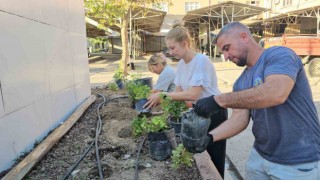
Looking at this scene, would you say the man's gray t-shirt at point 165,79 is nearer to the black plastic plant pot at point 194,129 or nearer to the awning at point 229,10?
the black plastic plant pot at point 194,129

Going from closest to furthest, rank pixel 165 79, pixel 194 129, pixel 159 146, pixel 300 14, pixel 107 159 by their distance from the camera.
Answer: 1. pixel 194 129
2. pixel 159 146
3. pixel 107 159
4. pixel 165 79
5. pixel 300 14

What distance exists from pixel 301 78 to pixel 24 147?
322 cm

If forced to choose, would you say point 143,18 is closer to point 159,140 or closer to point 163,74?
point 163,74

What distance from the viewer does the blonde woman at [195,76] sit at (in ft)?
9.91


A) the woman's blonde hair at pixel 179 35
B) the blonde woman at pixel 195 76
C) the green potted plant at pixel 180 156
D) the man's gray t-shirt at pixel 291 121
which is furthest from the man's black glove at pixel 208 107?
the woman's blonde hair at pixel 179 35

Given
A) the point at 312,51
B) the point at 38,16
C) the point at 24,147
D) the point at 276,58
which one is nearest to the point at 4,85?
the point at 24,147

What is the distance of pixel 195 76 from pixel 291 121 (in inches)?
52.2

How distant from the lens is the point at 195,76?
3023 mm

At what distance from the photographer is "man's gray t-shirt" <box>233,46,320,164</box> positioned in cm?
179

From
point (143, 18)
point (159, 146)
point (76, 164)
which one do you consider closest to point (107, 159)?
point (76, 164)

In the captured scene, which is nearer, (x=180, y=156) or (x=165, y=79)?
(x=180, y=156)

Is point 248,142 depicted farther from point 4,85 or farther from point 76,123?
point 4,85

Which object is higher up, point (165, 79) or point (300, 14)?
point (300, 14)

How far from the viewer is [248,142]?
5191mm
